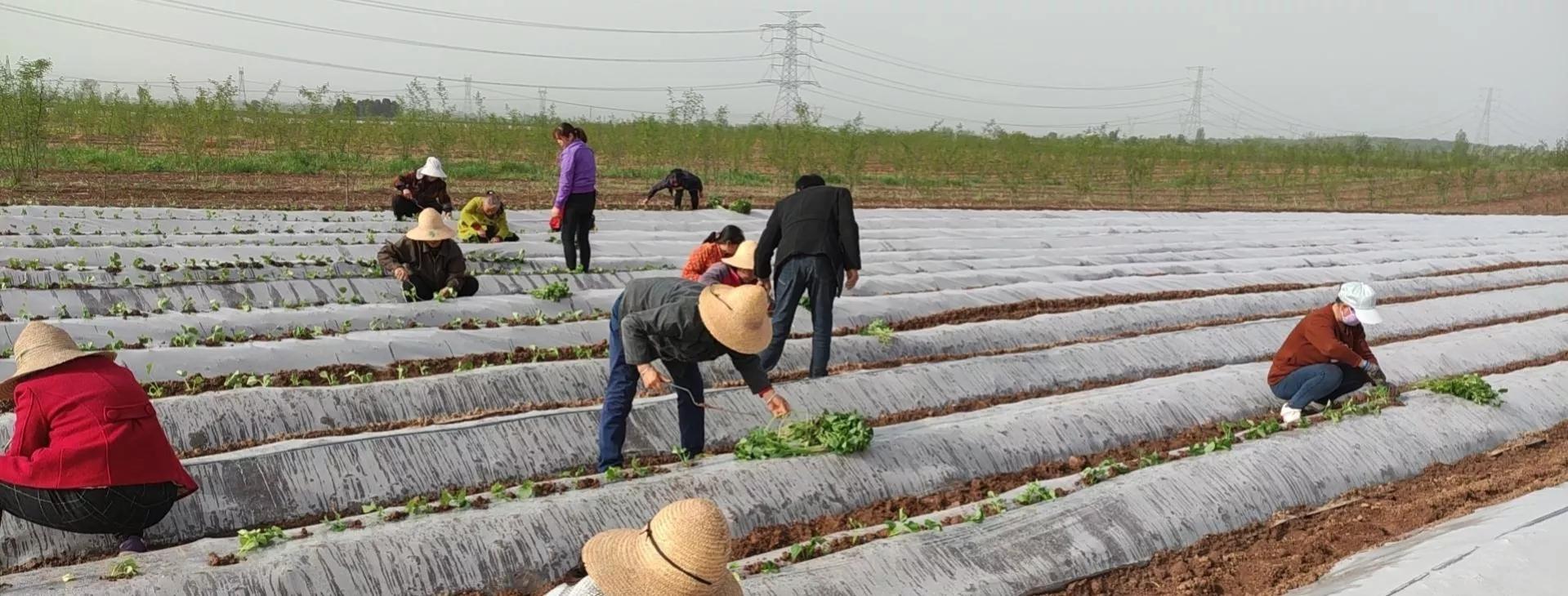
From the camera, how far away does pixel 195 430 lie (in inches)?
215

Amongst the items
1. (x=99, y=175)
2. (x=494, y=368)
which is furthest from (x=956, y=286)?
(x=99, y=175)

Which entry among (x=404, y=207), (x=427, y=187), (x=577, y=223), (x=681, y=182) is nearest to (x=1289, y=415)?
(x=577, y=223)

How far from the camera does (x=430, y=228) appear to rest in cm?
771

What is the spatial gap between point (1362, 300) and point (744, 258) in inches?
147

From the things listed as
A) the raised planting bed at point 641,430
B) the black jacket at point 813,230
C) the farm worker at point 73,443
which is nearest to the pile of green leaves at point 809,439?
the raised planting bed at point 641,430

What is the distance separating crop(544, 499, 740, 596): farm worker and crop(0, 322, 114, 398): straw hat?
2543mm

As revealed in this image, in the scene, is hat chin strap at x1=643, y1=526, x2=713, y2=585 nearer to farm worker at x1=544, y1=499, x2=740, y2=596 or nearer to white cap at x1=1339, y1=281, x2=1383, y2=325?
farm worker at x1=544, y1=499, x2=740, y2=596

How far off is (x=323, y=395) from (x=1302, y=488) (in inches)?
209

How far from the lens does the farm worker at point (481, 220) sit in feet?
35.4

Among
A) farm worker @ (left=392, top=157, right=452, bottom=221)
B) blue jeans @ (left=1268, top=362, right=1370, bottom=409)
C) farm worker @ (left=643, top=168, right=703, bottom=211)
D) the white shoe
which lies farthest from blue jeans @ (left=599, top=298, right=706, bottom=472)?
farm worker @ (left=643, top=168, right=703, bottom=211)

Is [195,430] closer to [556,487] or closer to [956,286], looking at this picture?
[556,487]

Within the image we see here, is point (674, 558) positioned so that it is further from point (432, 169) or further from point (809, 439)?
point (432, 169)

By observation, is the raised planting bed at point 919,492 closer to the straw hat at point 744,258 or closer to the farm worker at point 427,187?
the straw hat at point 744,258

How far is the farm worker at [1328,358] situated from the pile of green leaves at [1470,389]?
2.17ft
